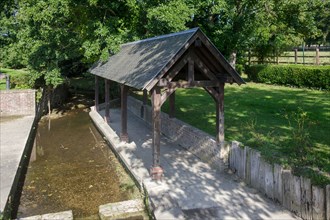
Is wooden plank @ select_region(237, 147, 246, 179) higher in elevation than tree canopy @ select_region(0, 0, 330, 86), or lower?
lower

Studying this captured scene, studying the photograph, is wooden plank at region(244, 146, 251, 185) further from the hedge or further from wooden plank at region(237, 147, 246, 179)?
the hedge

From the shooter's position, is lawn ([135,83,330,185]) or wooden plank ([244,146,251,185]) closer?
wooden plank ([244,146,251,185])

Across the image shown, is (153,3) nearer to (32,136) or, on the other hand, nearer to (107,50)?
(107,50)

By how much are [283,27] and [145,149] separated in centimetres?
2056

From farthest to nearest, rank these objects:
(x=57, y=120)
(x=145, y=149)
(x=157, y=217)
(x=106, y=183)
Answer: (x=57, y=120) → (x=145, y=149) → (x=106, y=183) → (x=157, y=217)

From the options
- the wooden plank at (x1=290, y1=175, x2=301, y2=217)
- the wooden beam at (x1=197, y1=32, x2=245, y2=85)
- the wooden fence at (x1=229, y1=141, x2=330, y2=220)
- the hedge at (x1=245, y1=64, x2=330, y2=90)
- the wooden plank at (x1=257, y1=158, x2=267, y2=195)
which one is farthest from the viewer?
the hedge at (x1=245, y1=64, x2=330, y2=90)

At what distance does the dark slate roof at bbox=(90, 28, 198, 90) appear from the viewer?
9620 mm

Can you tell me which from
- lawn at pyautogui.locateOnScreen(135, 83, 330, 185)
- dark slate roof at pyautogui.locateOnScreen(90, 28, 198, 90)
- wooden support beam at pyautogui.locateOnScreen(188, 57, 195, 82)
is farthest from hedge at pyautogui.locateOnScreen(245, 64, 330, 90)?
wooden support beam at pyautogui.locateOnScreen(188, 57, 195, 82)

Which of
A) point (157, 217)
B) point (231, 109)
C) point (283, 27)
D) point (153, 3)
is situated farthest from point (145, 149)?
point (283, 27)

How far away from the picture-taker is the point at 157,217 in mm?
7676

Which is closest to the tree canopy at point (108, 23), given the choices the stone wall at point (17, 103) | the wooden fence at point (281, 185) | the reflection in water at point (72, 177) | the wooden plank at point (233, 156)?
the stone wall at point (17, 103)

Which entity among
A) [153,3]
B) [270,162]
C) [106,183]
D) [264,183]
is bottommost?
[106,183]

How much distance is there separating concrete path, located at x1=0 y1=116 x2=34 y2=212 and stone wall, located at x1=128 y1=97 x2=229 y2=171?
587 cm

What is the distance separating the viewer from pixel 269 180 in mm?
8336
